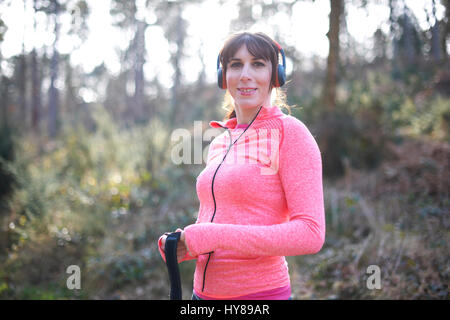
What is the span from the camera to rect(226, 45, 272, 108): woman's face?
5.19ft

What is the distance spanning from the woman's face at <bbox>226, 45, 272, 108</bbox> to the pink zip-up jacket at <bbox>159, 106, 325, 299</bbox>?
0.09 metres

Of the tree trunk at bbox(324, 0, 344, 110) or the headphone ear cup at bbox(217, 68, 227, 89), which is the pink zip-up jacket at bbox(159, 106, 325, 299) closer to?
the headphone ear cup at bbox(217, 68, 227, 89)

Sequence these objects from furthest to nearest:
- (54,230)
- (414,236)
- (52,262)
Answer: (54,230), (52,262), (414,236)

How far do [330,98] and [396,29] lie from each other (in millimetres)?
13951

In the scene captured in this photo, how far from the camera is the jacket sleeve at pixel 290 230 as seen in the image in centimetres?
125

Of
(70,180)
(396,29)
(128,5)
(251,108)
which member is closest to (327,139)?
(70,180)

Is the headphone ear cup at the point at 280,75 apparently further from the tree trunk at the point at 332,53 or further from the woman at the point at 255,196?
the tree trunk at the point at 332,53

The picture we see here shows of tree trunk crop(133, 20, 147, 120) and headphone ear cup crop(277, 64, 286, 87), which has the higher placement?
tree trunk crop(133, 20, 147, 120)

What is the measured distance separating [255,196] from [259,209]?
6 cm

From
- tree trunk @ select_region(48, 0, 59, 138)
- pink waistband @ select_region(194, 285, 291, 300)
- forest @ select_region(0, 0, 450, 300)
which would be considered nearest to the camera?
pink waistband @ select_region(194, 285, 291, 300)

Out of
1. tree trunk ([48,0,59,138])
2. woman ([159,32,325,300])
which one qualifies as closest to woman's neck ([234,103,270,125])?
woman ([159,32,325,300])

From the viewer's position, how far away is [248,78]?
1.57 metres

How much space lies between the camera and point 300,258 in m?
4.76
